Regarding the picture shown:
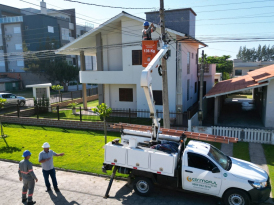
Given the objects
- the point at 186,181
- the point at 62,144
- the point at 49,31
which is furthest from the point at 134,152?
the point at 49,31

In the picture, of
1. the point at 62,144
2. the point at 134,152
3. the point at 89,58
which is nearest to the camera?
the point at 134,152

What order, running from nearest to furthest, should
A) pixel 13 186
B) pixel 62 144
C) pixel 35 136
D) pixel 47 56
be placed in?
1. pixel 13 186
2. pixel 62 144
3. pixel 35 136
4. pixel 47 56

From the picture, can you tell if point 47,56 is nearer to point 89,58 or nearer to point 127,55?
point 89,58

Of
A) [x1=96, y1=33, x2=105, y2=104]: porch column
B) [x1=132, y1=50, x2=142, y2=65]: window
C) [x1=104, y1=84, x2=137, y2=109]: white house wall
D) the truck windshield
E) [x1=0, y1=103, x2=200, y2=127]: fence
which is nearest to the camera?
the truck windshield

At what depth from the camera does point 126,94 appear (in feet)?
65.3

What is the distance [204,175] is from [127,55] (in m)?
13.2

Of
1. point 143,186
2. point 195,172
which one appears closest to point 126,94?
point 143,186

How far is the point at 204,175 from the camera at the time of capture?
6773 mm

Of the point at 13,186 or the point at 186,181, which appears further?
the point at 13,186

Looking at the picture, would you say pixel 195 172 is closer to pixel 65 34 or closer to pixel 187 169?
pixel 187 169

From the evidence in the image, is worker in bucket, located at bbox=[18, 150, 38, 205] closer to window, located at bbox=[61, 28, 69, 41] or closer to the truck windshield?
the truck windshield

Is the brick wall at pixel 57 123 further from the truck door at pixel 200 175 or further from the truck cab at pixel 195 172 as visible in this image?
the truck door at pixel 200 175

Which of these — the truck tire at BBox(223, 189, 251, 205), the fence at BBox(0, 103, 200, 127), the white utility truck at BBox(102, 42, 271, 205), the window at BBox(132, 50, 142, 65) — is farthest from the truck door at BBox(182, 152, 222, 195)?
the window at BBox(132, 50, 142, 65)

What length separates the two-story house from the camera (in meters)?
17.1
